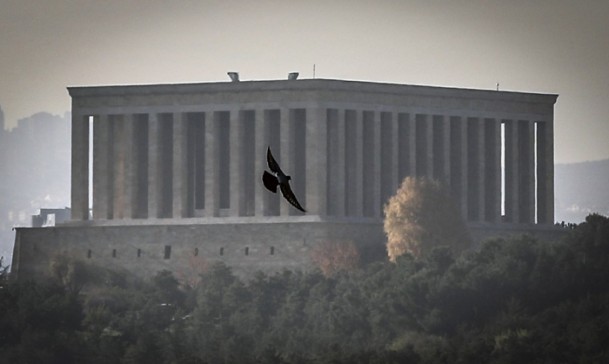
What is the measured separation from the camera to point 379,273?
635 feet

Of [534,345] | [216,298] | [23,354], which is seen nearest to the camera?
[534,345]

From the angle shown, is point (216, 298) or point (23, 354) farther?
point (216, 298)

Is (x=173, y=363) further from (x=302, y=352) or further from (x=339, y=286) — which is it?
(x=339, y=286)

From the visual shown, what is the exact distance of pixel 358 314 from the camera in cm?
18975

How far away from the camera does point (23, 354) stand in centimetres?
18588

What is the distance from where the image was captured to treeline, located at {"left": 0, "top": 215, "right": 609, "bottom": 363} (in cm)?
17838

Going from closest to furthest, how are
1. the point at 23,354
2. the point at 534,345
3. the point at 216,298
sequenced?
1. the point at 534,345
2. the point at 23,354
3. the point at 216,298

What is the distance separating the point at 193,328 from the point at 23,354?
10.6m

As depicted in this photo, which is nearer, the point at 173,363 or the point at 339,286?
the point at 173,363

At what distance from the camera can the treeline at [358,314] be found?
585 ft

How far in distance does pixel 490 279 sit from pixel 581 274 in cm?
533

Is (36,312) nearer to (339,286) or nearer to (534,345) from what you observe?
(339,286)

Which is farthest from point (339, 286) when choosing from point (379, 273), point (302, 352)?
point (302, 352)

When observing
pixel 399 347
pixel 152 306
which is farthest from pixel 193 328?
pixel 399 347
